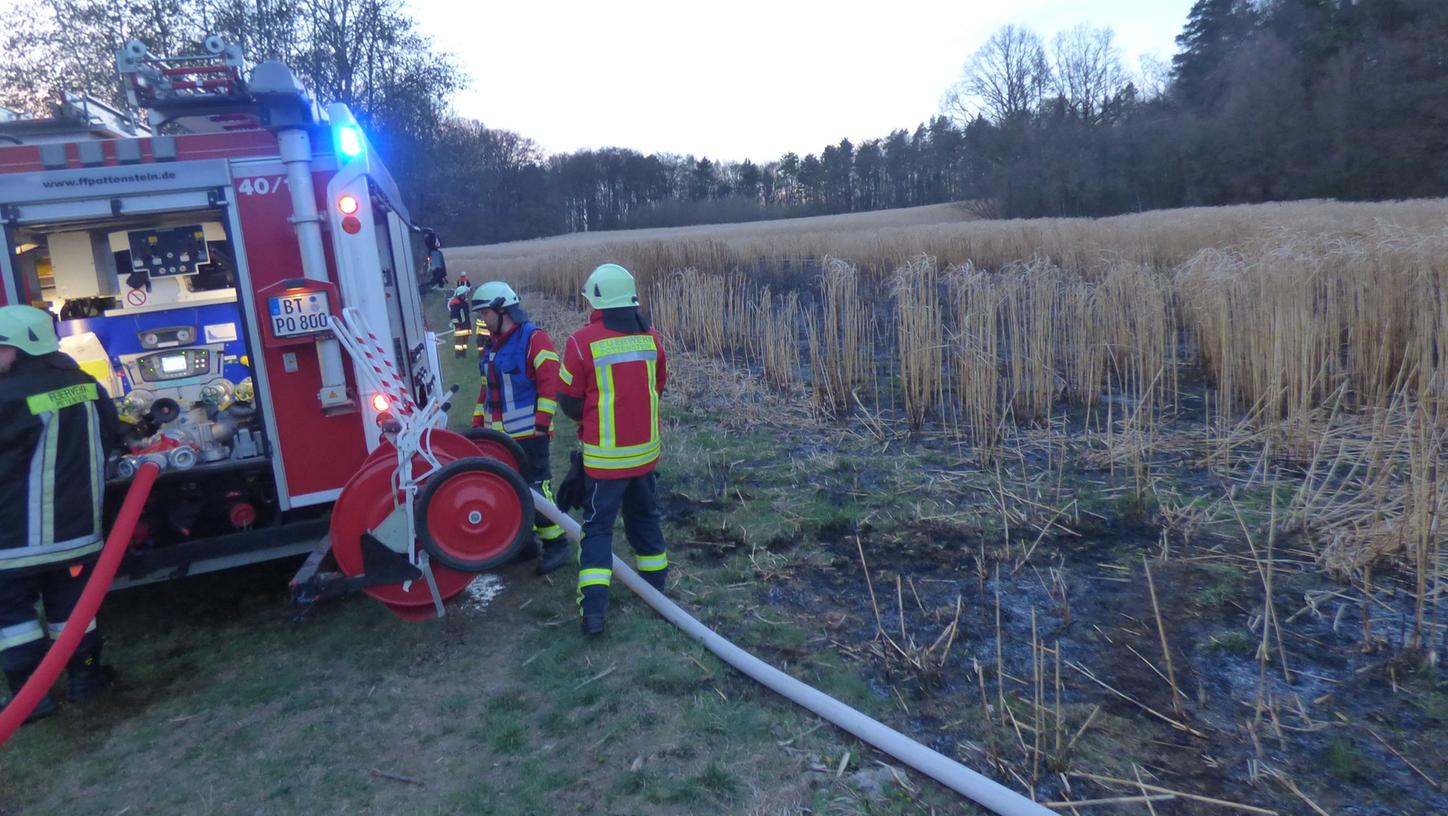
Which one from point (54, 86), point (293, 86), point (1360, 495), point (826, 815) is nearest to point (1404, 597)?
point (1360, 495)

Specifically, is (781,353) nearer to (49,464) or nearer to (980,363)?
(980,363)

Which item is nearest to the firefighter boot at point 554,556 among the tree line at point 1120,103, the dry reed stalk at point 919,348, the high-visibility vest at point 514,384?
the high-visibility vest at point 514,384

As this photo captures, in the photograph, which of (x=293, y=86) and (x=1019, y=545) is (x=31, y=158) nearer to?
(x=293, y=86)

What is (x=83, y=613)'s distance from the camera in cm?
351

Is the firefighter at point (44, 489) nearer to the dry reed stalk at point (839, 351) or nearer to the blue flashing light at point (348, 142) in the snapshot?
the blue flashing light at point (348, 142)

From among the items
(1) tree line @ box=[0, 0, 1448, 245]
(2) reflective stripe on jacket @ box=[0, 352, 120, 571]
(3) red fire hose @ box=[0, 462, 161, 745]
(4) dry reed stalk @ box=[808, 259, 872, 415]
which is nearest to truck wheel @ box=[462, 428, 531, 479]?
(3) red fire hose @ box=[0, 462, 161, 745]

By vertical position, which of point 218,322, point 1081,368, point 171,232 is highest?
point 171,232

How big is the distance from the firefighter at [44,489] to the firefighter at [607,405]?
2.04 metres

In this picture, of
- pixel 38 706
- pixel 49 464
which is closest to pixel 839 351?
pixel 49 464

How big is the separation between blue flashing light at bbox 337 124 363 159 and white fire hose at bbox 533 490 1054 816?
8.19 ft

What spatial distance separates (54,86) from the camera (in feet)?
73.1

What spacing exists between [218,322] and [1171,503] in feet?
18.4

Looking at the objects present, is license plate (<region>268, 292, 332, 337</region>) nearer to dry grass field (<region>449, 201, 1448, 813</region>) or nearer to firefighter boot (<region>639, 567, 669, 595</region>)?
firefighter boot (<region>639, 567, 669, 595</region>)

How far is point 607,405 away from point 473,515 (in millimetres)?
775
